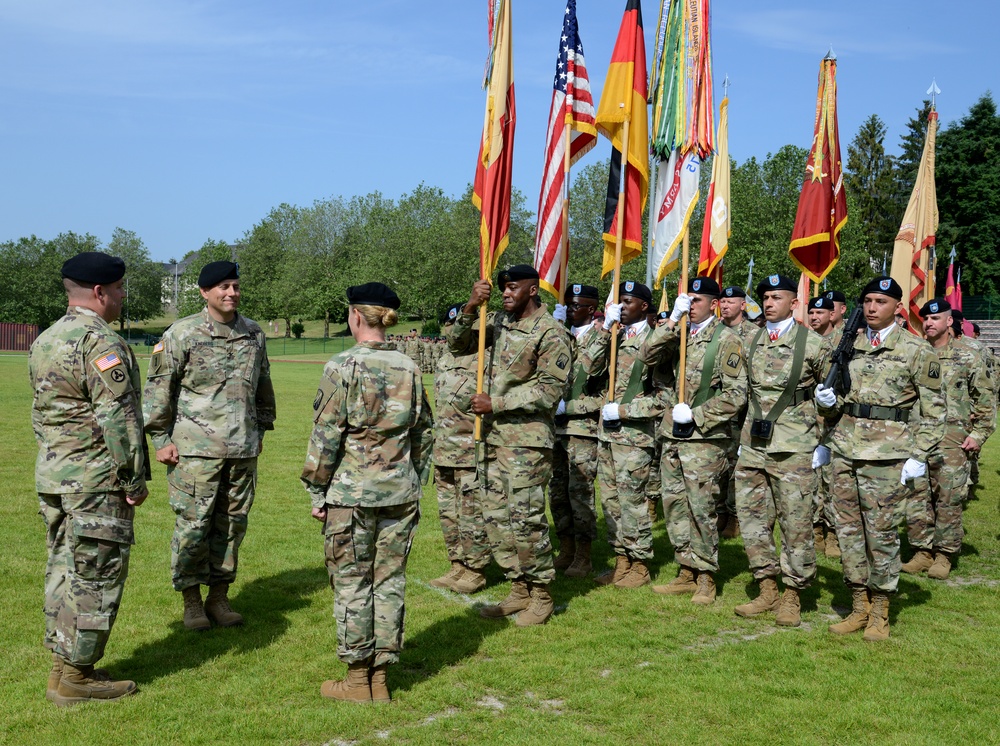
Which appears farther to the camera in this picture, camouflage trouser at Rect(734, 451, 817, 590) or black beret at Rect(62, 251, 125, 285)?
camouflage trouser at Rect(734, 451, 817, 590)

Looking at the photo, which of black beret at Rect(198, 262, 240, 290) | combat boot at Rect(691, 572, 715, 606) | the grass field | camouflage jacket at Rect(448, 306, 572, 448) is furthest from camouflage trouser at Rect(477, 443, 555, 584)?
black beret at Rect(198, 262, 240, 290)

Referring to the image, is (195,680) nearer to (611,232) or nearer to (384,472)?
(384,472)

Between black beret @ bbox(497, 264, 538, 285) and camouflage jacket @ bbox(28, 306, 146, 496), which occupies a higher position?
black beret @ bbox(497, 264, 538, 285)

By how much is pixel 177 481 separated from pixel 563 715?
3.13 meters

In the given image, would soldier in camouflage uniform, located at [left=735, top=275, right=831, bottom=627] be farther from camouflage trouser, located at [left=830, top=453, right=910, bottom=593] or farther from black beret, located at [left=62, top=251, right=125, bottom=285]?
black beret, located at [left=62, top=251, right=125, bottom=285]

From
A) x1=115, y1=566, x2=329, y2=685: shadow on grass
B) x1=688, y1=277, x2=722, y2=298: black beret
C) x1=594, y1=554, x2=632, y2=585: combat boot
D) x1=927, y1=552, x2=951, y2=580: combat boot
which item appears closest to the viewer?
x1=115, y1=566, x2=329, y2=685: shadow on grass

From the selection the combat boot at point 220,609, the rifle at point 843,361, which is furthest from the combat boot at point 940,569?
the combat boot at point 220,609

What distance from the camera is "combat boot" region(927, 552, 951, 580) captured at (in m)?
8.23

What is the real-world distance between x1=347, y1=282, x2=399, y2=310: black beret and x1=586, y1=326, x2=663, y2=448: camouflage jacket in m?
3.14

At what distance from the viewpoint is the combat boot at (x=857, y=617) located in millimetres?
6484

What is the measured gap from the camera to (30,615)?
6.34 metres

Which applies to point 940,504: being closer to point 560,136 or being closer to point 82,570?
point 560,136

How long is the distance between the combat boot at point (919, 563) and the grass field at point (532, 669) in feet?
0.80

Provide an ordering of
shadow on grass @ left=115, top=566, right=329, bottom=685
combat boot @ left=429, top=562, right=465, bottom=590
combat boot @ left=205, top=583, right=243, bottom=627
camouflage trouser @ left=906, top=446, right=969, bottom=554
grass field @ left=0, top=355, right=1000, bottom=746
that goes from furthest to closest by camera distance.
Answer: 1. camouflage trouser @ left=906, top=446, right=969, bottom=554
2. combat boot @ left=429, top=562, right=465, bottom=590
3. combat boot @ left=205, top=583, right=243, bottom=627
4. shadow on grass @ left=115, top=566, right=329, bottom=685
5. grass field @ left=0, top=355, right=1000, bottom=746
